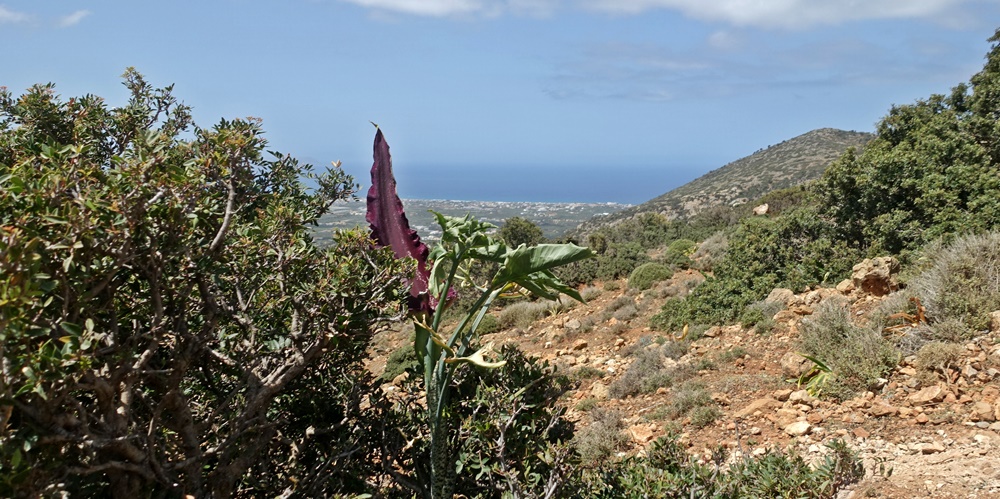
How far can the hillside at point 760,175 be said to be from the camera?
37.6 meters

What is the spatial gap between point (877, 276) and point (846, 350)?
2.54m

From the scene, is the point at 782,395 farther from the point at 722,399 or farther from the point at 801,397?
the point at 722,399

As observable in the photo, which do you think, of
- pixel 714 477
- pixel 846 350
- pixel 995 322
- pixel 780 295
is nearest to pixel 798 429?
pixel 846 350

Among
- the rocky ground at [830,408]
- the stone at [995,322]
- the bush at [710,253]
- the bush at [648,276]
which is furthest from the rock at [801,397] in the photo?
the bush at [710,253]

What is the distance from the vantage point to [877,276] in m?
7.61

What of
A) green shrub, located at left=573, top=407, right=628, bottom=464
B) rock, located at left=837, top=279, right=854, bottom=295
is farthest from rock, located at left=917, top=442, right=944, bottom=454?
rock, located at left=837, top=279, right=854, bottom=295

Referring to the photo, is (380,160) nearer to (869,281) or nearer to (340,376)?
(340,376)

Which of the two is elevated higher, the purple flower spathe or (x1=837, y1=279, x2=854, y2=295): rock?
the purple flower spathe

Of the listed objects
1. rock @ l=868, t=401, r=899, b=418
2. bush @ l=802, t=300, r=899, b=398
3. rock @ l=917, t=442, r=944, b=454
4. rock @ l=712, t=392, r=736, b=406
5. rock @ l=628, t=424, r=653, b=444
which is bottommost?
rock @ l=628, t=424, r=653, b=444

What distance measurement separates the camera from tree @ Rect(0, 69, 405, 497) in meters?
1.81

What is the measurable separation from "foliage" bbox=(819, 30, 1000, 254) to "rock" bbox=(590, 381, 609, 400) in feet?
17.3

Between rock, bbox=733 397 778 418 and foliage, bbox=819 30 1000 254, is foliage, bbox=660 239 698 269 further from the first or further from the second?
rock, bbox=733 397 778 418

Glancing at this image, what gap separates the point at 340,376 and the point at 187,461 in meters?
1.09

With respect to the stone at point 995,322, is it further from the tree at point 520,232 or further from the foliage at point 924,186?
the tree at point 520,232
